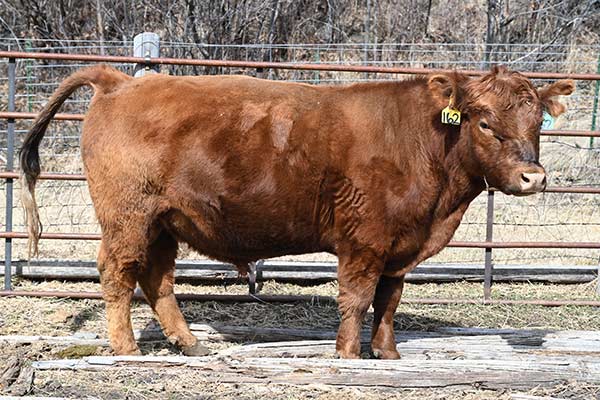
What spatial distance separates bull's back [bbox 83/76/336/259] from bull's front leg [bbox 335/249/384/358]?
0.32m

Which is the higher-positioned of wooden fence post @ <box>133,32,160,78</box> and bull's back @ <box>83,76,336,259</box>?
wooden fence post @ <box>133,32,160,78</box>

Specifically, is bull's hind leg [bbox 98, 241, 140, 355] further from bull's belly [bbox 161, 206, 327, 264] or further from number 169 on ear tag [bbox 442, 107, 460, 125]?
number 169 on ear tag [bbox 442, 107, 460, 125]

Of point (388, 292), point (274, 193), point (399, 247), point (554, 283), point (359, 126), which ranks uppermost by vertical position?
point (359, 126)

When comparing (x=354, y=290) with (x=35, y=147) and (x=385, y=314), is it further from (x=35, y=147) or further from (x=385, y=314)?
(x=35, y=147)

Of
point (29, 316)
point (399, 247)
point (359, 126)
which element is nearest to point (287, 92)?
point (359, 126)

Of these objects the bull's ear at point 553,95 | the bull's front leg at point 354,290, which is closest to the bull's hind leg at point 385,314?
the bull's front leg at point 354,290

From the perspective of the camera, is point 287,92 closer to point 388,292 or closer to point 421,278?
point 388,292

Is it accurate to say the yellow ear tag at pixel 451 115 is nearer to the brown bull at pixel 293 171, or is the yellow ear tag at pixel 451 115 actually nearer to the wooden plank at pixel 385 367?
the brown bull at pixel 293 171

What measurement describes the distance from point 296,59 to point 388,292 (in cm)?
1132

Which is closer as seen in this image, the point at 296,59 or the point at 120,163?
the point at 120,163

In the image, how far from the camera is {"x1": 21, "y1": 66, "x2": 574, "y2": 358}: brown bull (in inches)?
201

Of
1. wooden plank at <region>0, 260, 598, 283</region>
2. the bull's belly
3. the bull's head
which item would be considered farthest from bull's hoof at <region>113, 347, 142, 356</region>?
the bull's head

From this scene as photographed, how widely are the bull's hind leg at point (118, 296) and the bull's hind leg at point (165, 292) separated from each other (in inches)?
8.9

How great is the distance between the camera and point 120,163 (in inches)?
205
